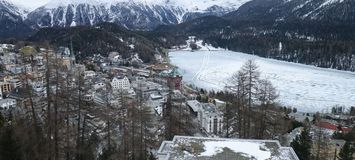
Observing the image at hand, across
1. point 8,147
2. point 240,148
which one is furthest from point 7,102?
point 240,148

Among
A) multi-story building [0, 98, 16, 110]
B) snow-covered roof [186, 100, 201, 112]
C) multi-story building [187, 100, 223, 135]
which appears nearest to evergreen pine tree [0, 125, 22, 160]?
multi-story building [187, 100, 223, 135]

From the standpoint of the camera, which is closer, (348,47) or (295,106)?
(295,106)

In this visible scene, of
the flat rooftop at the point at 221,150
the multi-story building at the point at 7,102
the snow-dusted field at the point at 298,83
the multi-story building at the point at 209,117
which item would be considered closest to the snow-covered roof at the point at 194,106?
the multi-story building at the point at 209,117

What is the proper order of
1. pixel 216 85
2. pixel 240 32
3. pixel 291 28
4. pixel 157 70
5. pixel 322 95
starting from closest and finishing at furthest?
pixel 322 95 < pixel 216 85 < pixel 157 70 < pixel 291 28 < pixel 240 32

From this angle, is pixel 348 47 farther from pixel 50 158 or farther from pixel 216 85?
pixel 50 158

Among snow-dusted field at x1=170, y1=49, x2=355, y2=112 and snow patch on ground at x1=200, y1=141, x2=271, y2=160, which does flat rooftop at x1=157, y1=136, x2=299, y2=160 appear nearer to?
snow patch on ground at x1=200, y1=141, x2=271, y2=160

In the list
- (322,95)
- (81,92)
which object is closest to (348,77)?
(322,95)

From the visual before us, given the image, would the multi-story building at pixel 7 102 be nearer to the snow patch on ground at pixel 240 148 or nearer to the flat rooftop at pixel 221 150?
the flat rooftop at pixel 221 150

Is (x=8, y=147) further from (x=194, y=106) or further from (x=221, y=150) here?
(x=194, y=106)
